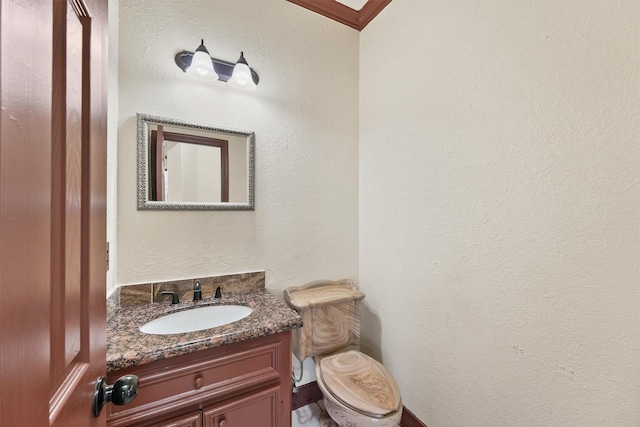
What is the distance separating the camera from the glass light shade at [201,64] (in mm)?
1365

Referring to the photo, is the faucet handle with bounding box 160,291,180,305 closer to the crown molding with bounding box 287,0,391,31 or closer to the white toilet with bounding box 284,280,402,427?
the white toilet with bounding box 284,280,402,427

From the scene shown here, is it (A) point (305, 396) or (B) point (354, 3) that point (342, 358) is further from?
(B) point (354, 3)

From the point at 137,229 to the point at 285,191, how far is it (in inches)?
32.1

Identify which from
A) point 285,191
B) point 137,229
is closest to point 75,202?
point 137,229

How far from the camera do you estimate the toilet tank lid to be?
60.5 inches

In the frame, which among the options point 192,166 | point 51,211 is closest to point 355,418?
point 51,211

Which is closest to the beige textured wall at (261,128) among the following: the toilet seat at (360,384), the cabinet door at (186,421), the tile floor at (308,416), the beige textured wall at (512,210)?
the beige textured wall at (512,210)

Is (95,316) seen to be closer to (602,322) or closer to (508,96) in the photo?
(602,322)

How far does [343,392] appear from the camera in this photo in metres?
1.25

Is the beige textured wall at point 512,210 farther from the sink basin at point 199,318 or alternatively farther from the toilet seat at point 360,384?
the sink basin at point 199,318

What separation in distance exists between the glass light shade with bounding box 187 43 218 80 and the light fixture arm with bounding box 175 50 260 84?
5cm

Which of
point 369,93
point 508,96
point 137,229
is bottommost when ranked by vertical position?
point 137,229

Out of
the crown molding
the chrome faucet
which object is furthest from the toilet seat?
the crown molding

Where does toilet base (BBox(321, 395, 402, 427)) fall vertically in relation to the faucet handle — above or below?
below
